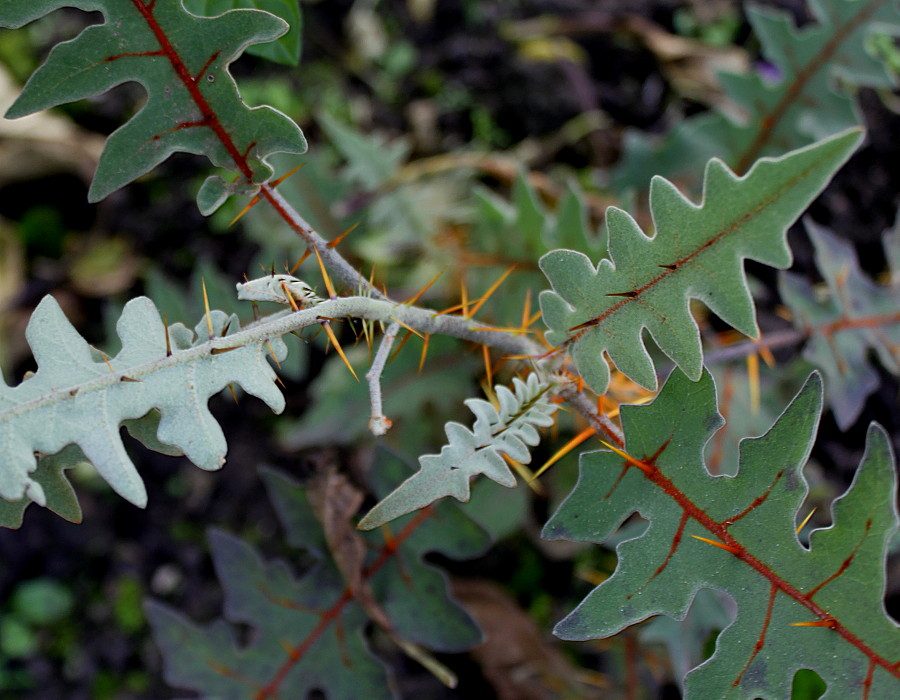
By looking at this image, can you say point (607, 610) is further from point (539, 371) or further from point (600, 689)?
point (600, 689)

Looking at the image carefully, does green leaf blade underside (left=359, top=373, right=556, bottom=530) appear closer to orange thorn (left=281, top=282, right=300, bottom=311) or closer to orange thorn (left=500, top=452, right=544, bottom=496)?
orange thorn (left=500, top=452, right=544, bottom=496)

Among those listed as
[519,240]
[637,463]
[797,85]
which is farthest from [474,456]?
[797,85]

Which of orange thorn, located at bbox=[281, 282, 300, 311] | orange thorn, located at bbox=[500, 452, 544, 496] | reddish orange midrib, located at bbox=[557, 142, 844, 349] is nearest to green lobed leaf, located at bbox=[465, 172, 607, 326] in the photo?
orange thorn, located at bbox=[500, 452, 544, 496]

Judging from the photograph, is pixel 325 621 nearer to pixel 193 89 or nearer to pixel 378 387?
pixel 378 387

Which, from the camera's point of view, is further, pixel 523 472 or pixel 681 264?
pixel 523 472

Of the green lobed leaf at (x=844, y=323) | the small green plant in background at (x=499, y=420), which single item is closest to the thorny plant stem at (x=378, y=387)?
the small green plant in background at (x=499, y=420)

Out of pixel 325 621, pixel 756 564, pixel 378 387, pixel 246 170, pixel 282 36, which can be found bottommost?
pixel 325 621

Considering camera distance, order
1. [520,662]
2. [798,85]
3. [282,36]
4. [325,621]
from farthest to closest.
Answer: [520,662], [798,85], [325,621], [282,36]
